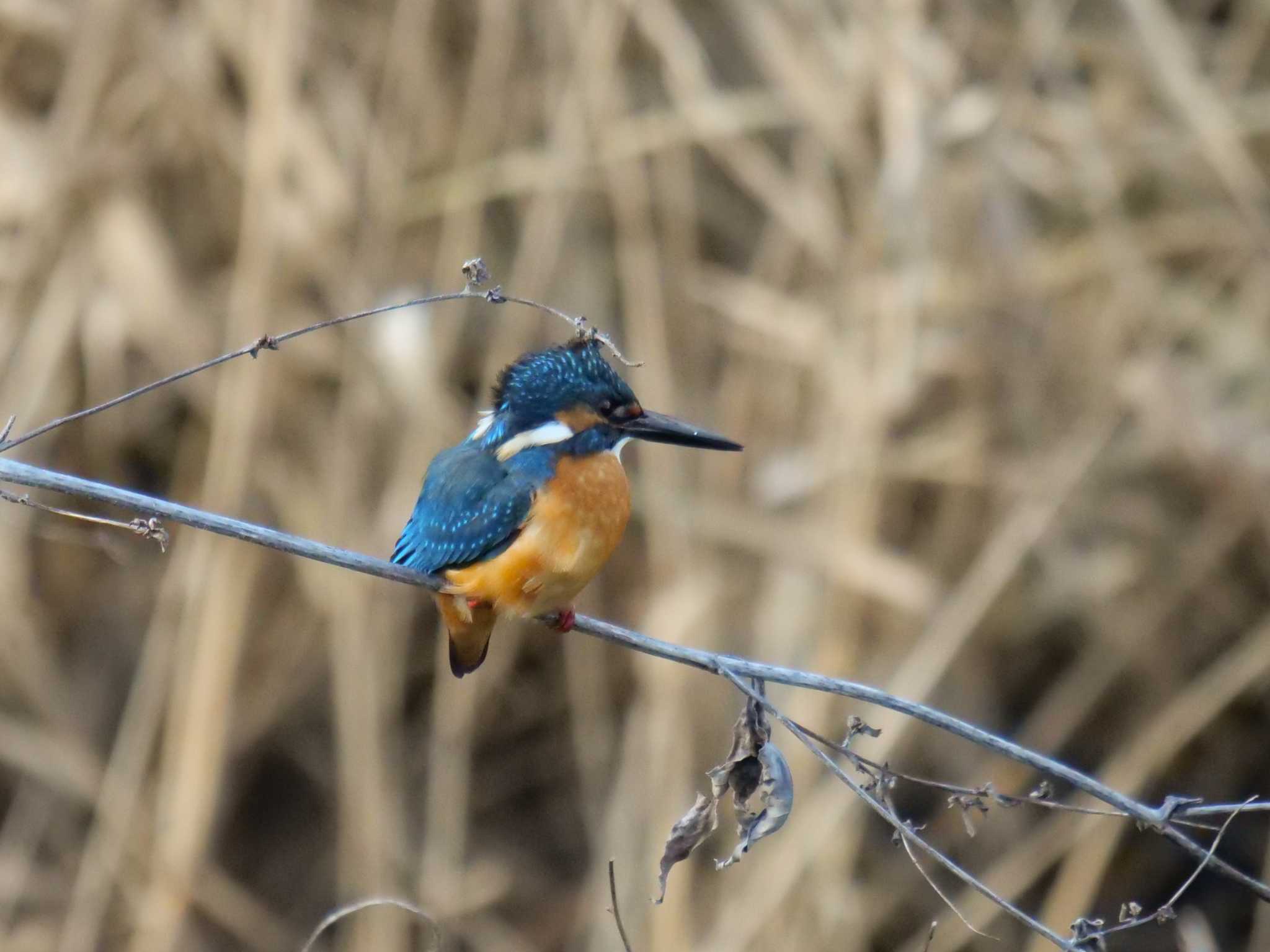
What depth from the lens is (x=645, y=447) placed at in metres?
3.03

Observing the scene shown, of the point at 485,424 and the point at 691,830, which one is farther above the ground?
the point at 485,424

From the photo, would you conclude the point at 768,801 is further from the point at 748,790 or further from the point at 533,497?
the point at 533,497

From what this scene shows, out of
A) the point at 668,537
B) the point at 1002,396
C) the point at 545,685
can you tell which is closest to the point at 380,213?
the point at 668,537

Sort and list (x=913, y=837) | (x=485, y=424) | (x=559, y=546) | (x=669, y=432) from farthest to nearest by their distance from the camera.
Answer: (x=485, y=424) < (x=669, y=432) < (x=559, y=546) < (x=913, y=837)

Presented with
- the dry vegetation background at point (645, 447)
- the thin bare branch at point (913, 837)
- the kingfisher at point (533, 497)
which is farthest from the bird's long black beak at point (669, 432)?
the dry vegetation background at point (645, 447)

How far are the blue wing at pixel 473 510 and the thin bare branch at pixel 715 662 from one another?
326mm

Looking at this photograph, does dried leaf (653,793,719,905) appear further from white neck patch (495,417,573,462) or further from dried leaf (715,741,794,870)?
white neck patch (495,417,573,462)

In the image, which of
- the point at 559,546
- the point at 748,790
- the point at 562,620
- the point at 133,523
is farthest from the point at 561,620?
the point at 133,523

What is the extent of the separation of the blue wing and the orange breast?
0.06 feet

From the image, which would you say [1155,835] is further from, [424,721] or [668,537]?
[424,721]

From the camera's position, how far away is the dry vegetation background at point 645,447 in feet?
9.45

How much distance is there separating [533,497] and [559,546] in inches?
3.1

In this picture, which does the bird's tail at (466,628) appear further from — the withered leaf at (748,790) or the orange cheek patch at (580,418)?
the withered leaf at (748,790)

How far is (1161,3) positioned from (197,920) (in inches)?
114
